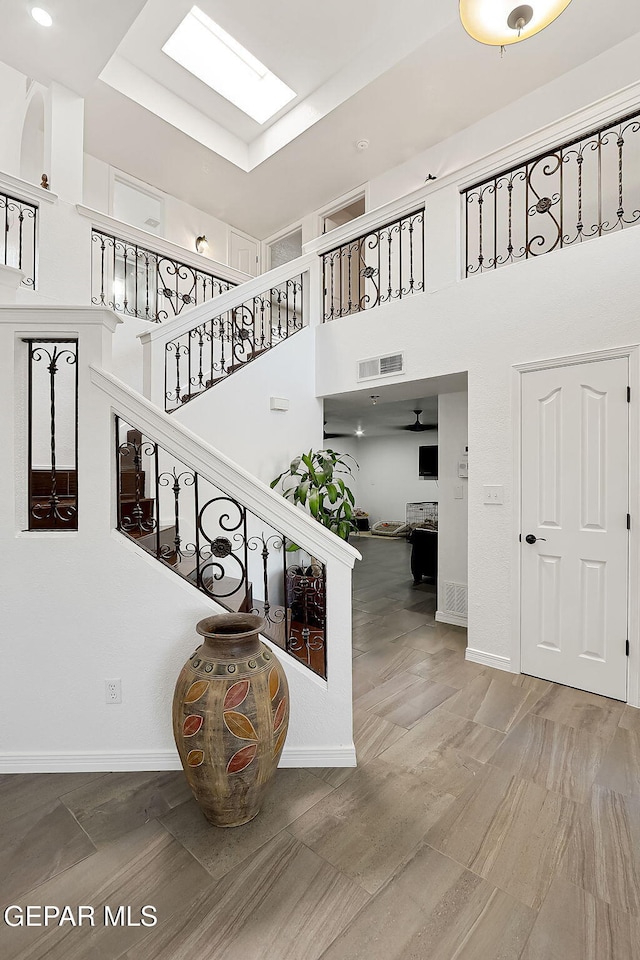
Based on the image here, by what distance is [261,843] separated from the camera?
1.75m

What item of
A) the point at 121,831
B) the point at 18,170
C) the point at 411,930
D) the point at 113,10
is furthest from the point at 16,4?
the point at 411,930

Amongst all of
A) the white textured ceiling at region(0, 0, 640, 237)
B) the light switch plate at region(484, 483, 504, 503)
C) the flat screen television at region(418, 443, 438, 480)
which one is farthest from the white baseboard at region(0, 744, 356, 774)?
the flat screen television at region(418, 443, 438, 480)

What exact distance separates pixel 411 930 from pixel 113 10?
19.4 ft

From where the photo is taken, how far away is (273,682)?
6.08 ft

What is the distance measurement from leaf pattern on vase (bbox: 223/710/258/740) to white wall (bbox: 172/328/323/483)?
105 inches

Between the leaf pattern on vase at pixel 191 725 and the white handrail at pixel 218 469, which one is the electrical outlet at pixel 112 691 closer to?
the leaf pattern on vase at pixel 191 725

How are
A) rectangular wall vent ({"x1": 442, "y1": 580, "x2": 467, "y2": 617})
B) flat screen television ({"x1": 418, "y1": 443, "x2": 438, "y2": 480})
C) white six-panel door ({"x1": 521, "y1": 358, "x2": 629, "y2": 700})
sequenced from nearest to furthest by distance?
white six-panel door ({"x1": 521, "y1": 358, "x2": 629, "y2": 700}) → rectangular wall vent ({"x1": 442, "y1": 580, "x2": 467, "y2": 617}) → flat screen television ({"x1": 418, "y1": 443, "x2": 438, "y2": 480})

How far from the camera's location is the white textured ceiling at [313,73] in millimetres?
4059

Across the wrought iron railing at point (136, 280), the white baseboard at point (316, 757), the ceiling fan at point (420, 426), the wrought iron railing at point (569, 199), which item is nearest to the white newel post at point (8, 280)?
the wrought iron railing at point (136, 280)

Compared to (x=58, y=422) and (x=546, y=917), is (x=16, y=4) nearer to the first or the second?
(x=58, y=422)

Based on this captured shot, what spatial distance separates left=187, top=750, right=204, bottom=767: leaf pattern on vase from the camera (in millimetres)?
1733

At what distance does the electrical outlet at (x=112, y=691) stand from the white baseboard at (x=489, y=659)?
258 centimetres

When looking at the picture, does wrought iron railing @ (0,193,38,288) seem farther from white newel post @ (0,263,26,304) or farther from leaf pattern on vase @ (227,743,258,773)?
leaf pattern on vase @ (227,743,258,773)

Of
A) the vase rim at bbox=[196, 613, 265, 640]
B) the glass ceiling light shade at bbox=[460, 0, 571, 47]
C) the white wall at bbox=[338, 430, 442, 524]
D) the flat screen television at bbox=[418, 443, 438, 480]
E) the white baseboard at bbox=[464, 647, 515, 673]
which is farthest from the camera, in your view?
the white wall at bbox=[338, 430, 442, 524]
